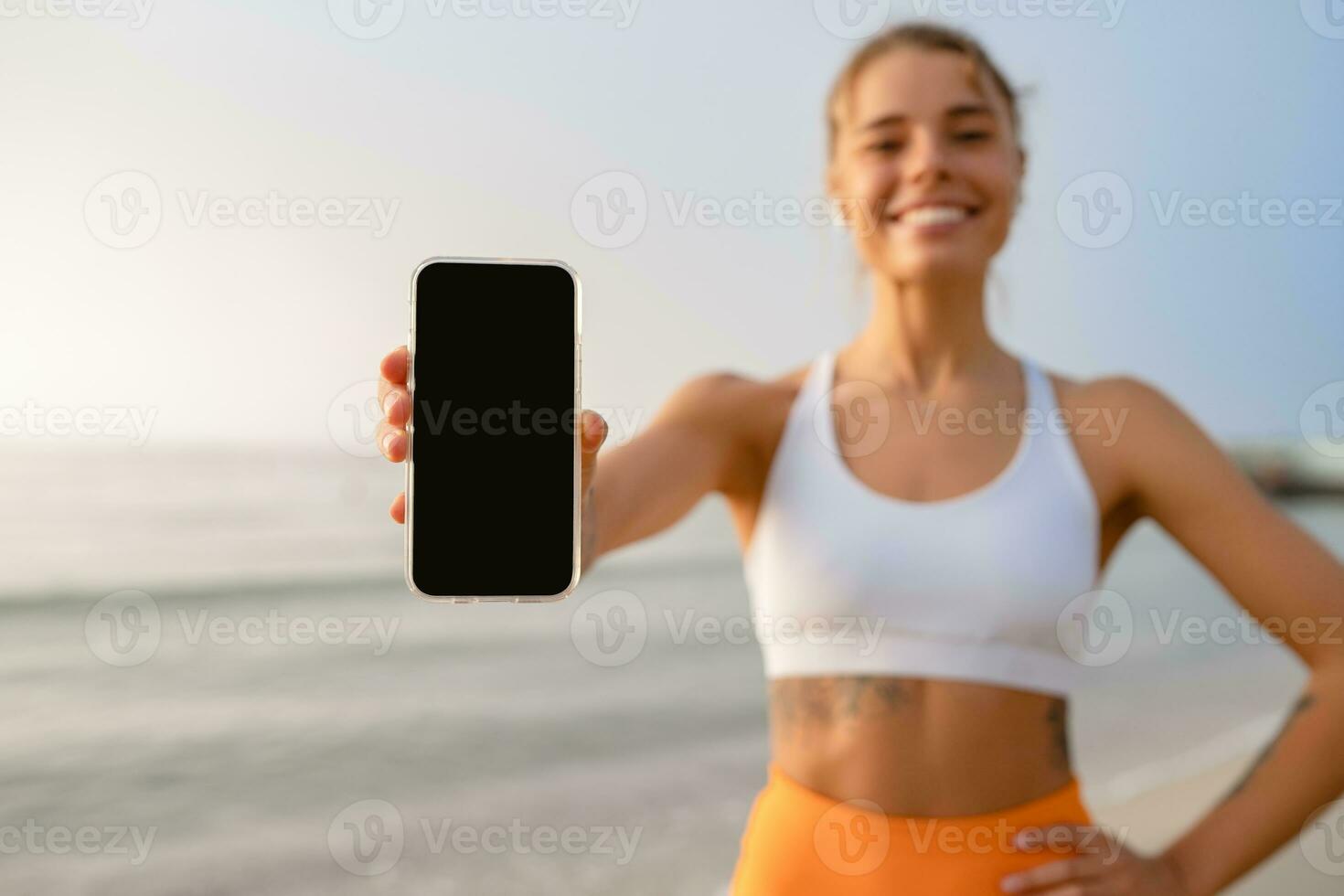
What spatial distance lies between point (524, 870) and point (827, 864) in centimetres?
209

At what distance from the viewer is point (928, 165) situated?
112 centimetres

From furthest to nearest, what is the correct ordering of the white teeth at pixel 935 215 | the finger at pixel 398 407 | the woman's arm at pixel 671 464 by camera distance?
the white teeth at pixel 935 215, the woman's arm at pixel 671 464, the finger at pixel 398 407

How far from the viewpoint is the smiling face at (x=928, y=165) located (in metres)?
1.12

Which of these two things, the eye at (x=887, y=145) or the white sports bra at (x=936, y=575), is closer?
the white sports bra at (x=936, y=575)

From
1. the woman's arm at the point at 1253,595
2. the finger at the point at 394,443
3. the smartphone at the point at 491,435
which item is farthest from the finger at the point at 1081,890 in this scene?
the finger at the point at 394,443

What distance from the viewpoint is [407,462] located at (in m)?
0.67

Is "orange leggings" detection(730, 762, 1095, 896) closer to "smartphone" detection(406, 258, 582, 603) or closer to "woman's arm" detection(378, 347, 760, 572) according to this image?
"woman's arm" detection(378, 347, 760, 572)

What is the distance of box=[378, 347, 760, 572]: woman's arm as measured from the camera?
0.93 metres

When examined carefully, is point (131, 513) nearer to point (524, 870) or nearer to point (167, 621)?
point (167, 621)

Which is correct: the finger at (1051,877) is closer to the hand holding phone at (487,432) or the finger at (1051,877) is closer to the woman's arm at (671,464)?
the woman's arm at (671,464)

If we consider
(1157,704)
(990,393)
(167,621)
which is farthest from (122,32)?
(990,393)

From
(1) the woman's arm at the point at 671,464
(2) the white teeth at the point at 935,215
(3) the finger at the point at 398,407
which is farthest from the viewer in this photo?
(2) the white teeth at the point at 935,215

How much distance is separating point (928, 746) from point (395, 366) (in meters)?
0.63

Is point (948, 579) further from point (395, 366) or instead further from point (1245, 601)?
point (395, 366)
